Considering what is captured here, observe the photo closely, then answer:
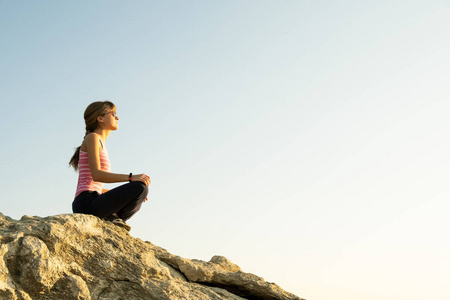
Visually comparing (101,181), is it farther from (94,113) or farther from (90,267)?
(90,267)

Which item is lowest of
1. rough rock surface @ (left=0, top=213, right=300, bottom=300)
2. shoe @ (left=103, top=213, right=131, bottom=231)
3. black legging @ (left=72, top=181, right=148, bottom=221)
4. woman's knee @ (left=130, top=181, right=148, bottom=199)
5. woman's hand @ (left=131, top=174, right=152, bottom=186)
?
rough rock surface @ (left=0, top=213, right=300, bottom=300)

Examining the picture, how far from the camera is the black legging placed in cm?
667

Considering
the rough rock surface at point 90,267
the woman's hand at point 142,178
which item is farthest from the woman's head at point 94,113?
the rough rock surface at point 90,267

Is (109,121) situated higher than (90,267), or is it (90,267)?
(109,121)

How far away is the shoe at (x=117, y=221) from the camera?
6.82m

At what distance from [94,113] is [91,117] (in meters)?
0.08

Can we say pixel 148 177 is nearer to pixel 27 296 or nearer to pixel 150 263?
pixel 150 263

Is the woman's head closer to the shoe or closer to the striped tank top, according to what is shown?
the striped tank top

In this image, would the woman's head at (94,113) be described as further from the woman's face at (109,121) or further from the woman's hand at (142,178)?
the woman's hand at (142,178)

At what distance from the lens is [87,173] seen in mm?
7059

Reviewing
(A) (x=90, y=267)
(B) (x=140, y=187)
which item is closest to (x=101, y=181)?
(B) (x=140, y=187)

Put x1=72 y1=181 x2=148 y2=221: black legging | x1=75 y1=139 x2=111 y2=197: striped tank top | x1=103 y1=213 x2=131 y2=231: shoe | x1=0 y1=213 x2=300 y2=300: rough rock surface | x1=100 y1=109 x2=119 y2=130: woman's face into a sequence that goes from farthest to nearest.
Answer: x1=100 y1=109 x2=119 y2=130: woman's face, x1=75 y1=139 x2=111 y2=197: striped tank top, x1=103 y1=213 x2=131 y2=231: shoe, x1=72 y1=181 x2=148 y2=221: black legging, x1=0 y1=213 x2=300 y2=300: rough rock surface

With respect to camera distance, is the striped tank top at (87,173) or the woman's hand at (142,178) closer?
the woman's hand at (142,178)

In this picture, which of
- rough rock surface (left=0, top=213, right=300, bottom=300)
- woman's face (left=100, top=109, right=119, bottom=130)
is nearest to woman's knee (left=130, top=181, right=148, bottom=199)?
rough rock surface (left=0, top=213, right=300, bottom=300)
